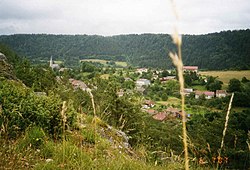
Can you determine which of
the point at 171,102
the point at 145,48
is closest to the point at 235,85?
the point at 171,102

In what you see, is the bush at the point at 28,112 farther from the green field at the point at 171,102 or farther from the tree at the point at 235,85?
the tree at the point at 235,85

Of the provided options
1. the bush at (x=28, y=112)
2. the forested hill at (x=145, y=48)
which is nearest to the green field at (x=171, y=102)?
the forested hill at (x=145, y=48)

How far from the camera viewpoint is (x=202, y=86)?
9856cm

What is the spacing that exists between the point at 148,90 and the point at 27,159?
3495 inches

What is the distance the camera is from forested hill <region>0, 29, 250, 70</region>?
133250 millimetres

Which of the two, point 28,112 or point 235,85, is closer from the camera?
point 28,112

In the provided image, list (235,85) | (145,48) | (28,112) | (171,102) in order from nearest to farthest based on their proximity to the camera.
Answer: (28,112) → (171,102) → (235,85) → (145,48)

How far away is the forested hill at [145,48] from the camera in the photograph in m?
133

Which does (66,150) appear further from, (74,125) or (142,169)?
(74,125)

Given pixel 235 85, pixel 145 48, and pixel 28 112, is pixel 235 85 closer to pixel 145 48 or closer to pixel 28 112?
pixel 28 112

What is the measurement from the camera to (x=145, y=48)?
177125 millimetres

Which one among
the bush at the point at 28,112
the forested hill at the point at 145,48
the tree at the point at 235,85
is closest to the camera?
the bush at the point at 28,112

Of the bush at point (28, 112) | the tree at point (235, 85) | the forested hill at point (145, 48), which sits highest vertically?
the forested hill at point (145, 48)

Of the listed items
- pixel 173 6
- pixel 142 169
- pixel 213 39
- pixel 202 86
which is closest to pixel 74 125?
pixel 142 169
